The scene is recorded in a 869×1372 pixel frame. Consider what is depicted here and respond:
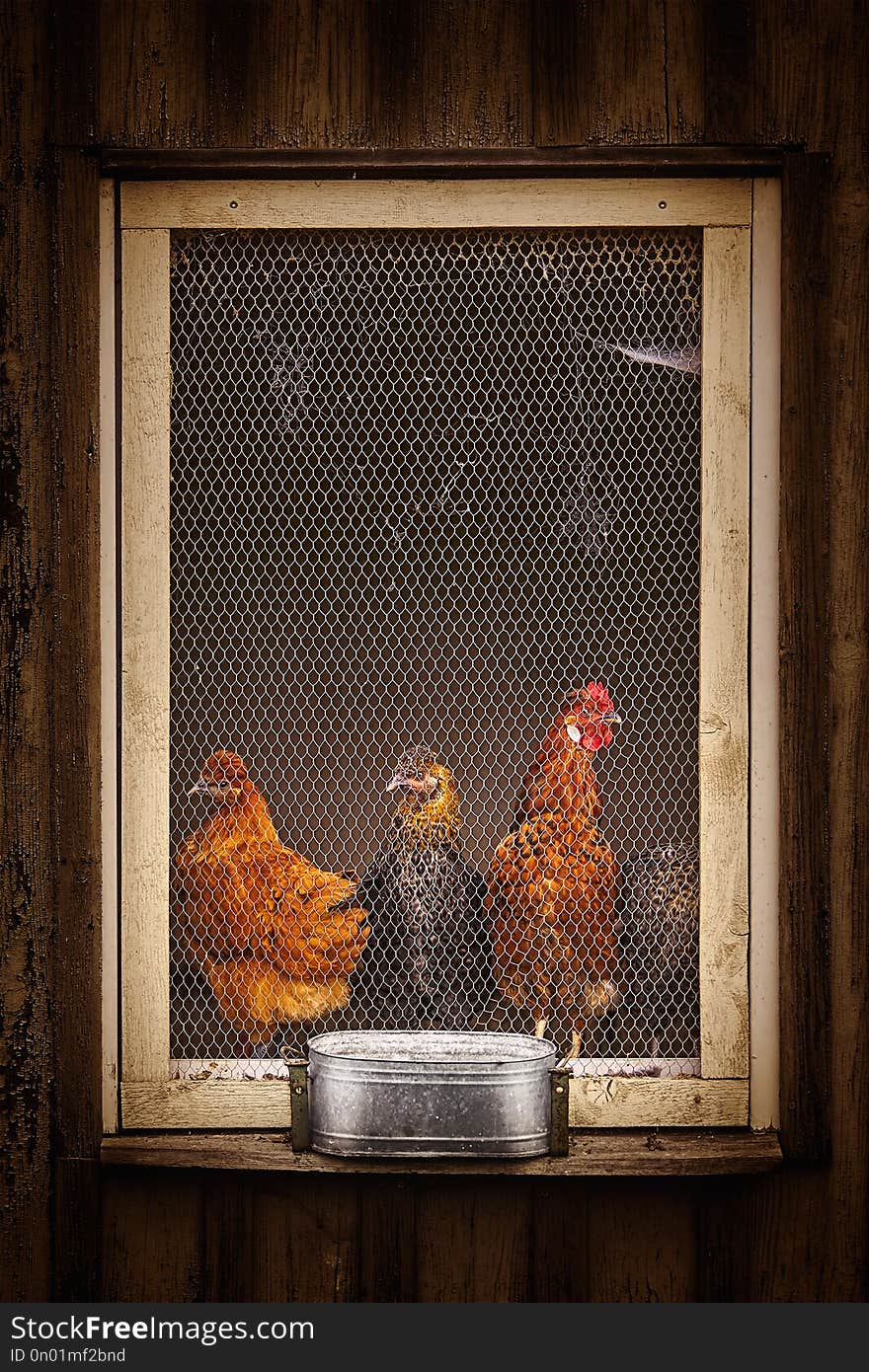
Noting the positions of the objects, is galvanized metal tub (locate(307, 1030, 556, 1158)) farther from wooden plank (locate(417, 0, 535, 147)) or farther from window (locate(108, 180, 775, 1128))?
wooden plank (locate(417, 0, 535, 147))

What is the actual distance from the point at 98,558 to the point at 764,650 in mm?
1027

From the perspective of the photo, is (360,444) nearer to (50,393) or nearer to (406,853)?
(50,393)

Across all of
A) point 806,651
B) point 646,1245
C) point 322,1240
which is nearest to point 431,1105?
point 322,1240

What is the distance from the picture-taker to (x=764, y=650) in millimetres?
1753

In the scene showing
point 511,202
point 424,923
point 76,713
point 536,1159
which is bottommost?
point 536,1159

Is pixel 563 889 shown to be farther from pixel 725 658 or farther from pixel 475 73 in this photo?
pixel 475 73

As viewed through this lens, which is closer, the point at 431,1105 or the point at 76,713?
the point at 431,1105

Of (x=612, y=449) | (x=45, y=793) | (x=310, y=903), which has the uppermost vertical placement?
(x=612, y=449)

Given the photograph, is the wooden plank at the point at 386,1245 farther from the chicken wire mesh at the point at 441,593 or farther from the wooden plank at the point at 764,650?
the wooden plank at the point at 764,650

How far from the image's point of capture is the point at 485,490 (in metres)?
1.76

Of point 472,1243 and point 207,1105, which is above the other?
point 207,1105

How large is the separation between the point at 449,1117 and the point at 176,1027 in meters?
0.46

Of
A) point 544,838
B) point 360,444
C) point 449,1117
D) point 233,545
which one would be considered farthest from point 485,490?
point 449,1117

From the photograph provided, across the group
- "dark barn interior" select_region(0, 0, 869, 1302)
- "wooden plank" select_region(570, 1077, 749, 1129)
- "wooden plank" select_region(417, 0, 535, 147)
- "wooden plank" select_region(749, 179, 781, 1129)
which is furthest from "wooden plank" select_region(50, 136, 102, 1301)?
"wooden plank" select_region(749, 179, 781, 1129)
